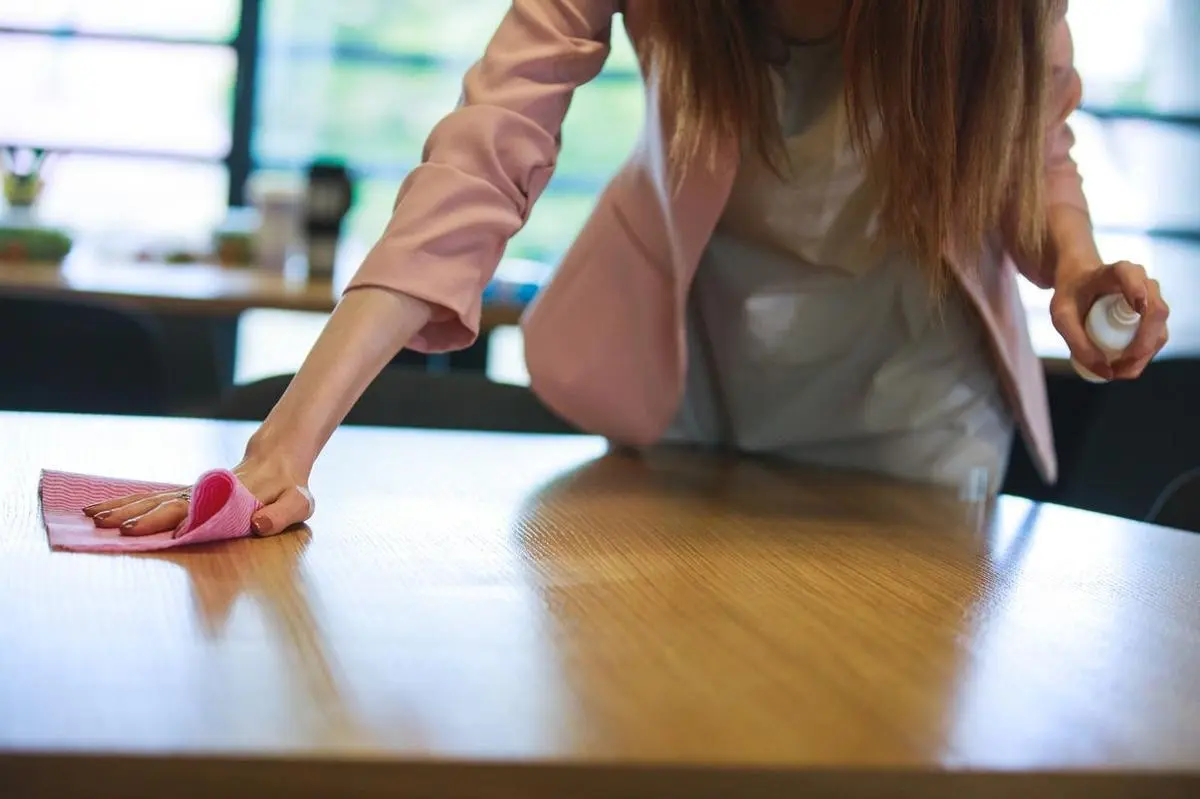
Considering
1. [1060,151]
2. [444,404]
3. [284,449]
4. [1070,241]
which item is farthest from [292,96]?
[284,449]

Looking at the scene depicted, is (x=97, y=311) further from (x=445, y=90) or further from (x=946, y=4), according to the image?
(x=445, y=90)

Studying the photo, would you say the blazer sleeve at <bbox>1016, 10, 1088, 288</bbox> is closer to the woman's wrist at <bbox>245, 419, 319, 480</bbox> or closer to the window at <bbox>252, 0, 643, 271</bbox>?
the woman's wrist at <bbox>245, 419, 319, 480</bbox>

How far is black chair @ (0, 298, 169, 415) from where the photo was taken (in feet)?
6.75

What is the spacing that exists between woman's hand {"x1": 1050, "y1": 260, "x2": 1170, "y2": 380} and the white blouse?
0.60 feet

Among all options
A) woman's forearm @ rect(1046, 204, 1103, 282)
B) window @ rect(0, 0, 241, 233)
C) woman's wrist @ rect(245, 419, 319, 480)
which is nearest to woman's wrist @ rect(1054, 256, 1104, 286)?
woman's forearm @ rect(1046, 204, 1103, 282)

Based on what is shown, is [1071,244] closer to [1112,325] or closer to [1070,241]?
[1070,241]

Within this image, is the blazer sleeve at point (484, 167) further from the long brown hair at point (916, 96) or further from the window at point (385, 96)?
the window at point (385, 96)

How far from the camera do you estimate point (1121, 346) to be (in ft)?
3.54

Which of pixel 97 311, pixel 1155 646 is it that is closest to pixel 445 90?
pixel 97 311

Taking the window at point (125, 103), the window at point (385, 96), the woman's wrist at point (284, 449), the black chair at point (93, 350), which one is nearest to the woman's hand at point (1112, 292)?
the woman's wrist at point (284, 449)

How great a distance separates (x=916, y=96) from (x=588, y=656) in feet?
2.25

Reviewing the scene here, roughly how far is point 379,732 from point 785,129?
942 millimetres

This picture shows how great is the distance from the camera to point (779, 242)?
135cm

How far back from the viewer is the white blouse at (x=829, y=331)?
4.32ft
